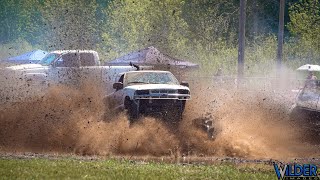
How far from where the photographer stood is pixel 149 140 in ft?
58.5

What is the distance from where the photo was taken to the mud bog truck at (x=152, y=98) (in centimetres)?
1869

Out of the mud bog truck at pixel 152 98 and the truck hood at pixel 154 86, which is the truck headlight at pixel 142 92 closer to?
the mud bog truck at pixel 152 98

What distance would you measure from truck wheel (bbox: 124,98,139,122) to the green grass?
4217 millimetres

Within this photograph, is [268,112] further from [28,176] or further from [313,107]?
[28,176]

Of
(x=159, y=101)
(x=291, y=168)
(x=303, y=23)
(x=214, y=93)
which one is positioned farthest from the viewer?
(x=303, y=23)

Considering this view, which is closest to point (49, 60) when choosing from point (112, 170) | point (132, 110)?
point (132, 110)

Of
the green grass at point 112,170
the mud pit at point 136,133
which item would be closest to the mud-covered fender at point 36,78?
the mud pit at point 136,133

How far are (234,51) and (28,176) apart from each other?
1515 inches

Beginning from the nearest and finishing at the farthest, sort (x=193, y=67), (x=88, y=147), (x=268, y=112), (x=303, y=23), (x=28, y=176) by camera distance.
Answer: (x=28, y=176) → (x=88, y=147) → (x=268, y=112) → (x=193, y=67) → (x=303, y=23)

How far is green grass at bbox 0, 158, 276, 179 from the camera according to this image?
1248cm

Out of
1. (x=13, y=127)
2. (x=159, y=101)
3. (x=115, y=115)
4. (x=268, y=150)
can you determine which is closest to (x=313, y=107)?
(x=268, y=150)

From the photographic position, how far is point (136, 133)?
18109mm

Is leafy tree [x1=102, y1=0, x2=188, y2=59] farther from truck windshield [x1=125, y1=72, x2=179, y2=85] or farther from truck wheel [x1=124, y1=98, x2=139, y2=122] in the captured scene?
truck wheel [x1=124, y1=98, x2=139, y2=122]

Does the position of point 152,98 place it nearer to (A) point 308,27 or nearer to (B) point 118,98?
(B) point 118,98
